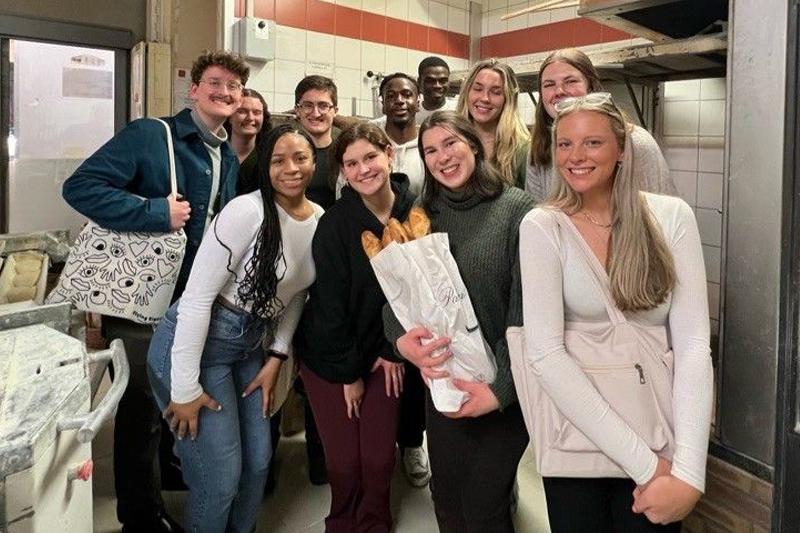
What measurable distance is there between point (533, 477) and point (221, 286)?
1.57 meters

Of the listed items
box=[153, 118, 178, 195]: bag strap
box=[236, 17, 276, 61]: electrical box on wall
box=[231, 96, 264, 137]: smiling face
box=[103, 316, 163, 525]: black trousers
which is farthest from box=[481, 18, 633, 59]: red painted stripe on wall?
box=[103, 316, 163, 525]: black trousers

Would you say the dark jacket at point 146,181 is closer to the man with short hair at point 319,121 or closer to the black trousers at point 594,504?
the man with short hair at point 319,121

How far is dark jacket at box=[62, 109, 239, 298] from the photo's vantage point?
1.72 m

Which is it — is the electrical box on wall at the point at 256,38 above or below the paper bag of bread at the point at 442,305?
above

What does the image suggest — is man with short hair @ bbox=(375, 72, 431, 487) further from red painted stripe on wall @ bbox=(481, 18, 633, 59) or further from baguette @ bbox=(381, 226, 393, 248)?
red painted stripe on wall @ bbox=(481, 18, 633, 59)

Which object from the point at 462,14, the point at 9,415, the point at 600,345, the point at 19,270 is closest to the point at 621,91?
the point at 462,14

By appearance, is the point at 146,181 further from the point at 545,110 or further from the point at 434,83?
the point at 434,83

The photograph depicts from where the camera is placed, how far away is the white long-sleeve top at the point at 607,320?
3.71ft

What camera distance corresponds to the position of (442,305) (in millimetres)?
1402

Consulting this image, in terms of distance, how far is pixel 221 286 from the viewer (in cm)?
158

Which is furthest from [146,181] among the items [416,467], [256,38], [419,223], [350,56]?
[350,56]

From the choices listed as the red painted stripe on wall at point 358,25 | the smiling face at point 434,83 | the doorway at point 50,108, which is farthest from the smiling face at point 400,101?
the doorway at point 50,108

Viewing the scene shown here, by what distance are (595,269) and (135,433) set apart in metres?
1.46

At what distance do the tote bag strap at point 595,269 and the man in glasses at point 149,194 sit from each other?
113 cm
